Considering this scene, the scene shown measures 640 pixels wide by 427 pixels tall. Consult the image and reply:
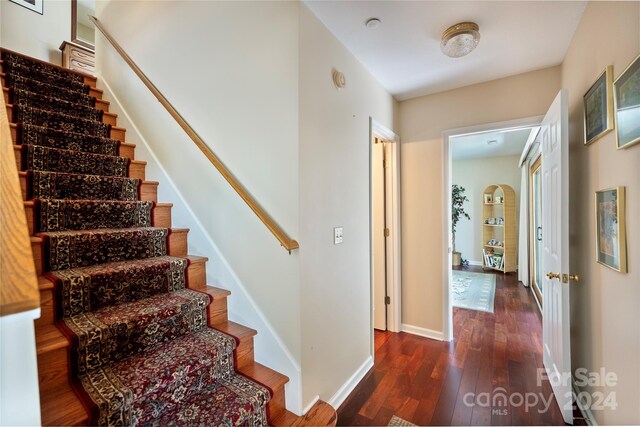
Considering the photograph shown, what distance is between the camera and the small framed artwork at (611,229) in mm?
1282

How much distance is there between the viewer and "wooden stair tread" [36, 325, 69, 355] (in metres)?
1.09

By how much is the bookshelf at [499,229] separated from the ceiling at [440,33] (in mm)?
4197

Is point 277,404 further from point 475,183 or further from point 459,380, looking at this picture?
point 475,183

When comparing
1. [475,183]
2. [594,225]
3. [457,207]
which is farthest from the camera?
[475,183]

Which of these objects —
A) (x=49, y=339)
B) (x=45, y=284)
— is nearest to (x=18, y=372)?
(x=49, y=339)

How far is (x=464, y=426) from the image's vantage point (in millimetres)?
1679

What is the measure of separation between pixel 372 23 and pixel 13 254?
2058 millimetres

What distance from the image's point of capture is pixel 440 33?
1901 mm

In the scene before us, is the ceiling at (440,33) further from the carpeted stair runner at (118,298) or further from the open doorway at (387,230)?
the carpeted stair runner at (118,298)

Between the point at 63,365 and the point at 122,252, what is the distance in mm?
754

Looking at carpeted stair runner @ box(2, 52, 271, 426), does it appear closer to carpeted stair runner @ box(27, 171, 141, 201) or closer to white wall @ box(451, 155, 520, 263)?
carpeted stair runner @ box(27, 171, 141, 201)

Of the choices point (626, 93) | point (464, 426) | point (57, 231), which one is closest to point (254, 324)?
point (57, 231)

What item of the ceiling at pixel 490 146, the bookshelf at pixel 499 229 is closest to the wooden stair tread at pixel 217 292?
the ceiling at pixel 490 146

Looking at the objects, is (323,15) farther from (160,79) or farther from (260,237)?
(160,79)
